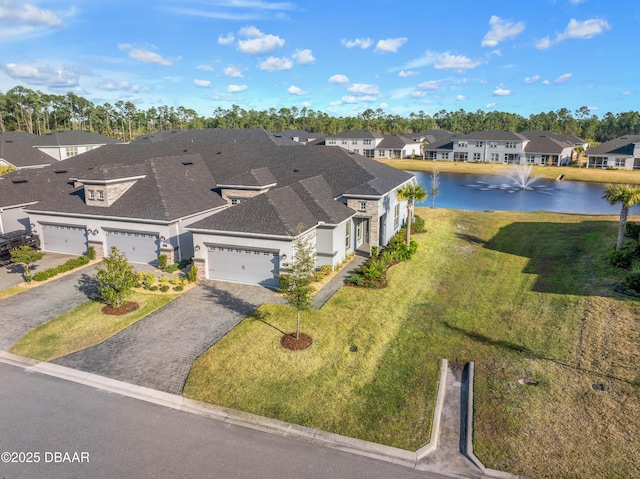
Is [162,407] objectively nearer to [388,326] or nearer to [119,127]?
[388,326]

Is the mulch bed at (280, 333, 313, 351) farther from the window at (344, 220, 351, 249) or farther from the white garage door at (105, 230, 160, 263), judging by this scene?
the white garage door at (105, 230, 160, 263)

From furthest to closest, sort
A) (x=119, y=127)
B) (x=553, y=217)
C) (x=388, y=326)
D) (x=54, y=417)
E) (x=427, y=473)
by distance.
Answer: (x=119, y=127), (x=553, y=217), (x=388, y=326), (x=54, y=417), (x=427, y=473)

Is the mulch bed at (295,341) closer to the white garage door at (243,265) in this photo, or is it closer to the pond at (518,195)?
the white garage door at (243,265)

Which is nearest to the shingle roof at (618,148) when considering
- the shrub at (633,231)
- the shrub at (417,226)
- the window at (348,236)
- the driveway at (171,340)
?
the shrub at (633,231)

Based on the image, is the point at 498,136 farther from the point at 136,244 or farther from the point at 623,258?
the point at 136,244

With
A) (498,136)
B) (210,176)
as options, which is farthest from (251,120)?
(210,176)

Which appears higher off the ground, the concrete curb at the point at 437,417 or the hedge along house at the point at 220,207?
the hedge along house at the point at 220,207

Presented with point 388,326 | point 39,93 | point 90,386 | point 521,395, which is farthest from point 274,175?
point 39,93
